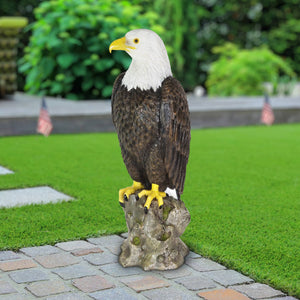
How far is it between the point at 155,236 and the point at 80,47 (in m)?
9.01

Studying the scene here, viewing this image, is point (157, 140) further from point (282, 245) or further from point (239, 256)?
point (282, 245)

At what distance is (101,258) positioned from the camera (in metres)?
3.29

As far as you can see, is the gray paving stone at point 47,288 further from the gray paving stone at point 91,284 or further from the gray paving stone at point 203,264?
the gray paving stone at point 203,264

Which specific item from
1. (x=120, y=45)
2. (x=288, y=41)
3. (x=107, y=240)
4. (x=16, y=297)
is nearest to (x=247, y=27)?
(x=288, y=41)

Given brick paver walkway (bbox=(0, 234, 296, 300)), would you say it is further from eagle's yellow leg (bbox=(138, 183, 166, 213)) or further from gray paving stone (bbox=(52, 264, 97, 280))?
eagle's yellow leg (bbox=(138, 183, 166, 213))

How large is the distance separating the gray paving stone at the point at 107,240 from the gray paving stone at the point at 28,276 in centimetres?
57

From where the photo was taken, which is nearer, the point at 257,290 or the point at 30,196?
the point at 257,290

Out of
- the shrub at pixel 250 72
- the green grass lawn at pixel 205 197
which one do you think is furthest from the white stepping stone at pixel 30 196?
the shrub at pixel 250 72

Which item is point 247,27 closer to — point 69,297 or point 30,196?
point 30,196

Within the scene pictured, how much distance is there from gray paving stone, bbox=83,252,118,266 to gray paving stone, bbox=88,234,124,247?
17 centimetres

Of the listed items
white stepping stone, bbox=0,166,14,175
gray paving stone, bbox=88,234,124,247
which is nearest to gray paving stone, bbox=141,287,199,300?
gray paving stone, bbox=88,234,124,247

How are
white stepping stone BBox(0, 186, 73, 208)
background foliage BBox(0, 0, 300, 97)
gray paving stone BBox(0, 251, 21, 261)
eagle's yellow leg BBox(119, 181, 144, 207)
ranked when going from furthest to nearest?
background foliage BBox(0, 0, 300, 97), white stepping stone BBox(0, 186, 73, 208), eagle's yellow leg BBox(119, 181, 144, 207), gray paving stone BBox(0, 251, 21, 261)

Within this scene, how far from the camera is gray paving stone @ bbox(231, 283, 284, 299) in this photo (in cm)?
278

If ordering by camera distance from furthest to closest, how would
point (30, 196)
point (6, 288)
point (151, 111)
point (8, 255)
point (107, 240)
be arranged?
point (30, 196) → point (107, 240) → point (8, 255) → point (151, 111) → point (6, 288)
